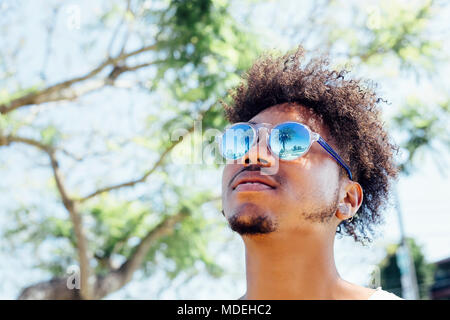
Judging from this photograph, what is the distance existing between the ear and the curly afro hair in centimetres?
9

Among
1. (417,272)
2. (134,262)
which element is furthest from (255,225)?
(417,272)

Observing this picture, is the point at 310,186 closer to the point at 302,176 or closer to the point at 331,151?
the point at 302,176

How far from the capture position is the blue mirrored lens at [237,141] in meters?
2.12

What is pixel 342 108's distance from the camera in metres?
2.40

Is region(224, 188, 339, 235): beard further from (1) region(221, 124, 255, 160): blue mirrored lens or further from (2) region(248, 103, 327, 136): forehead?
(2) region(248, 103, 327, 136): forehead

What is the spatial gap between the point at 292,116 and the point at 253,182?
1.55ft

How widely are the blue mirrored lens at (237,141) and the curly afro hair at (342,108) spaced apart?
351mm

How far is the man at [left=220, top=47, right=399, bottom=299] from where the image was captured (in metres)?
1.91

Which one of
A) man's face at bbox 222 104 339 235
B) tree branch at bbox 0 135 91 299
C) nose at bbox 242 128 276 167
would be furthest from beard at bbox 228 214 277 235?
tree branch at bbox 0 135 91 299

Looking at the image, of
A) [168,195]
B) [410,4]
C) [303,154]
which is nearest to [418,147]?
[410,4]

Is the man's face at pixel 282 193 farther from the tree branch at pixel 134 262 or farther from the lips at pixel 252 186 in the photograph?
the tree branch at pixel 134 262

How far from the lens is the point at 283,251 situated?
6.29 feet

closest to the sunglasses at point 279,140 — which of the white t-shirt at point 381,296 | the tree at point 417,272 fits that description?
the white t-shirt at point 381,296

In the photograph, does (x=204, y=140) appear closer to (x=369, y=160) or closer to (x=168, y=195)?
(x=168, y=195)
